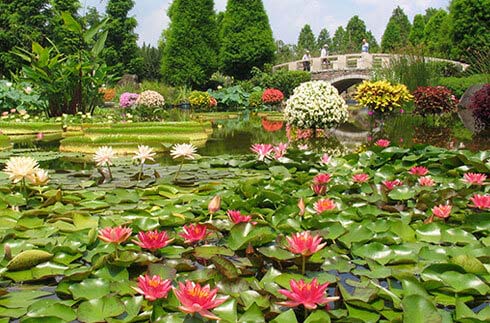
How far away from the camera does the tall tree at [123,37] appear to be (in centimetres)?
3036

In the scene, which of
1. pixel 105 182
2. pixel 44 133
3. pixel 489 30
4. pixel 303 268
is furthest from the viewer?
pixel 489 30

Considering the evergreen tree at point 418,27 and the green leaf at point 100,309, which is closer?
the green leaf at point 100,309

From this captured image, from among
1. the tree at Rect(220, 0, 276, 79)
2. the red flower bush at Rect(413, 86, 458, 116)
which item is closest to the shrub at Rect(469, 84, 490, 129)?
the red flower bush at Rect(413, 86, 458, 116)

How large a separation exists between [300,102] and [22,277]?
6.73m

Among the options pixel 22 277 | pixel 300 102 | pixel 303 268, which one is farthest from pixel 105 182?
pixel 300 102

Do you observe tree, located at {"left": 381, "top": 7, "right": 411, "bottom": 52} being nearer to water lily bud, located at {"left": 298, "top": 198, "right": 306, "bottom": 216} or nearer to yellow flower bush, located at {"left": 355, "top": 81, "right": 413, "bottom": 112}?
yellow flower bush, located at {"left": 355, "top": 81, "right": 413, "bottom": 112}

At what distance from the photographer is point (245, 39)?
26.0 m

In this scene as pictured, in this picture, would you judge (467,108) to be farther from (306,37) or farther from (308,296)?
(306,37)

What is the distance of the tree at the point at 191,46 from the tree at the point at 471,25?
11987 mm

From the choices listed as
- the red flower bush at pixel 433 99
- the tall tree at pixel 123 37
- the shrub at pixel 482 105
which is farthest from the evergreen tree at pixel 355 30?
the shrub at pixel 482 105

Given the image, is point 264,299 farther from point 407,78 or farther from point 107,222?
point 407,78

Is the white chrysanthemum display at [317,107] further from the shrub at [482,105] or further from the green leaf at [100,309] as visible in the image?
the green leaf at [100,309]

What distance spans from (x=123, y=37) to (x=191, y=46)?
21.2 ft

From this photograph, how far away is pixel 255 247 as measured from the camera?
2152mm
